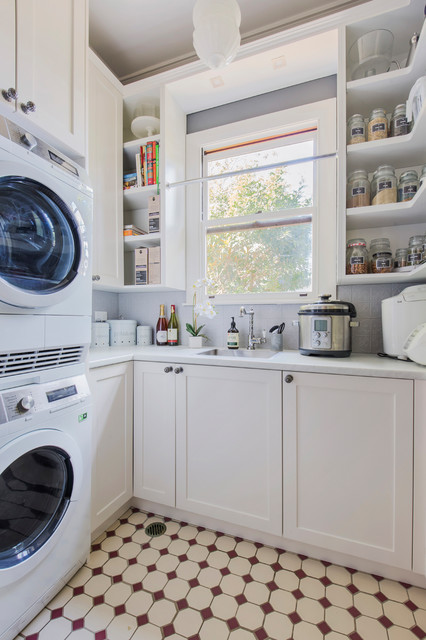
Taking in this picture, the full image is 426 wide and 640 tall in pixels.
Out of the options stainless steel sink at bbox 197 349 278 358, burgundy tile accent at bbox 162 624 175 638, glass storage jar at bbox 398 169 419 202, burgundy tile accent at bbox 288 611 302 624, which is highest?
glass storage jar at bbox 398 169 419 202

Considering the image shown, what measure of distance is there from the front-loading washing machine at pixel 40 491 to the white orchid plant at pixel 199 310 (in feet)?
3.13

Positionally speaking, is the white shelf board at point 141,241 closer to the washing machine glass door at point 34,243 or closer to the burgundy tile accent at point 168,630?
the washing machine glass door at point 34,243

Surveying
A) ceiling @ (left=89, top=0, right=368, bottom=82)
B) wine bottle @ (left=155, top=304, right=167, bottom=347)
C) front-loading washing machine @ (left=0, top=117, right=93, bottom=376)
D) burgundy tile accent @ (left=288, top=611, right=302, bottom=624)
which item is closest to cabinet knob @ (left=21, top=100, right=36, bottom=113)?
front-loading washing machine @ (left=0, top=117, right=93, bottom=376)

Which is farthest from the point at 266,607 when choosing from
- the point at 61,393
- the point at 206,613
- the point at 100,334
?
the point at 100,334

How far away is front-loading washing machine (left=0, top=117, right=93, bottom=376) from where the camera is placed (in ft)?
2.95

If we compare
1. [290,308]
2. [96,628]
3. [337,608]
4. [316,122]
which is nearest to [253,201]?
[316,122]

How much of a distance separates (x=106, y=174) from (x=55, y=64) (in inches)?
27.0

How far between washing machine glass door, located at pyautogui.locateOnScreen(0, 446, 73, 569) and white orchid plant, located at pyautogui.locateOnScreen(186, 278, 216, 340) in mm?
1130

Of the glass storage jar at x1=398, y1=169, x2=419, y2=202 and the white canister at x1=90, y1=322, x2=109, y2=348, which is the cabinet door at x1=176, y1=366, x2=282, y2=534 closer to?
the white canister at x1=90, y1=322, x2=109, y2=348

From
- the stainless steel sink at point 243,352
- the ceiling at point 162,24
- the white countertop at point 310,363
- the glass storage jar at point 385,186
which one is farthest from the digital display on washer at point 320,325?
the ceiling at point 162,24

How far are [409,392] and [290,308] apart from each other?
91cm

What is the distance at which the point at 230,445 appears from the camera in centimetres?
143

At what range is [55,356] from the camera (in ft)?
3.58

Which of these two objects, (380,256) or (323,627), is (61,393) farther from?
(380,256)
